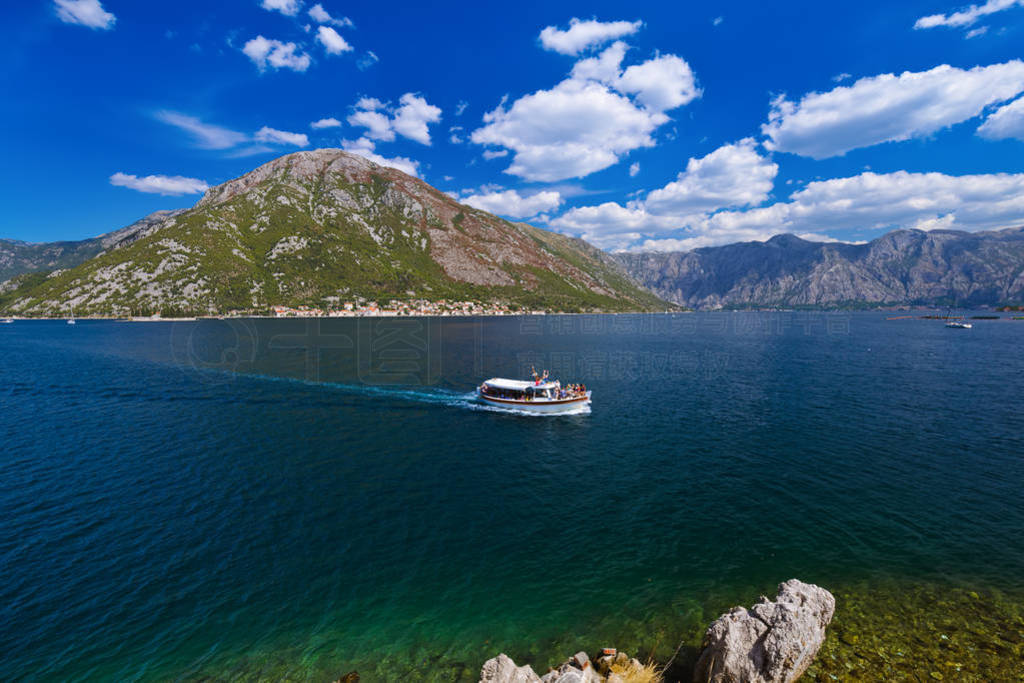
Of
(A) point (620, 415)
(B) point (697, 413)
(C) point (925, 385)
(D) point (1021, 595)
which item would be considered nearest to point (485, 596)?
(D) point (1021, 595)

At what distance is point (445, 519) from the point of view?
33469mm

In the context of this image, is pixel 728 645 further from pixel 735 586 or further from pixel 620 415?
pixel 620 415

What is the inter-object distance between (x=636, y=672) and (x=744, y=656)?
4.80 metres

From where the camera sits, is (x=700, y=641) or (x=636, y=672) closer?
(x=636, y=672)

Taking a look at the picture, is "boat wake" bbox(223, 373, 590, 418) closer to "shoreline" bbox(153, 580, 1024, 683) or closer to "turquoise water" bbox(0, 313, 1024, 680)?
"turquoise water" bbox(0, 313, 1024, 680)

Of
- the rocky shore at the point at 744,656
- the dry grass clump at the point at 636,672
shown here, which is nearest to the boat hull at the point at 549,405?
the rocky shore at the point at 744,656

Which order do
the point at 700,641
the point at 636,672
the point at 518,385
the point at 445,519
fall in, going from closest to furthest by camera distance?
the point at 636,672, the point at 700,641, the point at 445,519, the point at 518,385

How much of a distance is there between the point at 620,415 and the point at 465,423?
78.4ft

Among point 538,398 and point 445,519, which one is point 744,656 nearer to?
point 445,519

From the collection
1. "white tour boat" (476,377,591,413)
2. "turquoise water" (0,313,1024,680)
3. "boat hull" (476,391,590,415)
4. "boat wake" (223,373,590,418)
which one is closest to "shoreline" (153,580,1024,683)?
"turquoise water" (0,313,1024,680)

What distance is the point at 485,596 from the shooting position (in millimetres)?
24938

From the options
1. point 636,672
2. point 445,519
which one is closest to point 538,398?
point 445,519

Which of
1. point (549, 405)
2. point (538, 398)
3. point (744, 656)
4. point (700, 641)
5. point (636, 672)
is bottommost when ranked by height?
point (700, 641)

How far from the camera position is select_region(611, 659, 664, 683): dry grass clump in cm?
1711
